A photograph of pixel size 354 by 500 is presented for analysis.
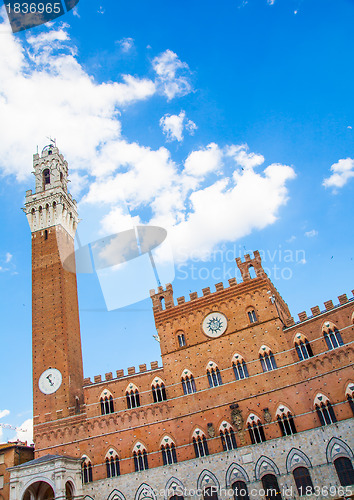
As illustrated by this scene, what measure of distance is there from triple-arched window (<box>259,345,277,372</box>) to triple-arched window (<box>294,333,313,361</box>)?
7.27ft

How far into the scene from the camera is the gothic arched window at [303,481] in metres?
29.9

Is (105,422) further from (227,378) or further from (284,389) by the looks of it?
(284,389)

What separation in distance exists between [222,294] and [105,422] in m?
15.6

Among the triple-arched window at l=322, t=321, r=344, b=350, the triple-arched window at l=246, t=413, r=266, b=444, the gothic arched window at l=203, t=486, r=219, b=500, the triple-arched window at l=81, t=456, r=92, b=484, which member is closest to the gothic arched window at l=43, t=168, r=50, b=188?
the triple-arched window at l=81, t=456, r=92, b=484

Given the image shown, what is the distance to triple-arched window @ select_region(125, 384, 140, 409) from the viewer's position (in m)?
37.0

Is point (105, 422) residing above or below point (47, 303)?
below

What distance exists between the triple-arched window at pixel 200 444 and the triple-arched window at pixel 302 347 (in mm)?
10386

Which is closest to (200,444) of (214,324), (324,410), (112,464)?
(112,464)

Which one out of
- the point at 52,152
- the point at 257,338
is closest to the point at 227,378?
the point at 257,338

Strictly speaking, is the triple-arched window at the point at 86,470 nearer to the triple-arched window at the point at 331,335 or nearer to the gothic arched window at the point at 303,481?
the gothic arched window at the point at 303,481

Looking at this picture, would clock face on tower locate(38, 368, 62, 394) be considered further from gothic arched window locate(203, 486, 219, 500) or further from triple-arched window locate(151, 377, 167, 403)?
gothic arched window locate(203, 486, 219, 500)

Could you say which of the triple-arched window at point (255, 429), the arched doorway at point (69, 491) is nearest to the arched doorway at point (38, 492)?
the arched doorway at point (69, 491)

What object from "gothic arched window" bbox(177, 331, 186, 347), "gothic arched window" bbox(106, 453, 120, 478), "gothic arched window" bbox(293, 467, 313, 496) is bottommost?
"gothic arched window" bbox(293, 467, 313, 496)

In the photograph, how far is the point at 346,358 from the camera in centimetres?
3138
